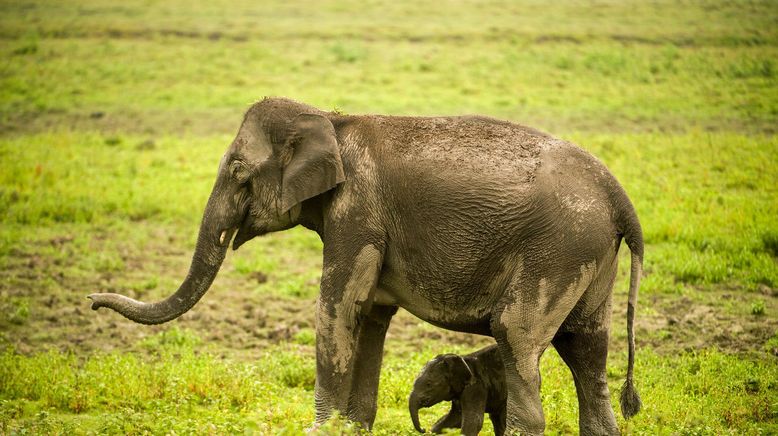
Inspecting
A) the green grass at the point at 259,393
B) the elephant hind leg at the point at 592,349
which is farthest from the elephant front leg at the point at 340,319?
the elephant hind leg at the point at 592,349

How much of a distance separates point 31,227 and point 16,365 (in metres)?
6.51

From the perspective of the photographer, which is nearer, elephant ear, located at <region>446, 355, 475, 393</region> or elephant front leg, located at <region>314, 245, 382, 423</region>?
elephant front leg, located at <region>314, 245, 382, 423</region>

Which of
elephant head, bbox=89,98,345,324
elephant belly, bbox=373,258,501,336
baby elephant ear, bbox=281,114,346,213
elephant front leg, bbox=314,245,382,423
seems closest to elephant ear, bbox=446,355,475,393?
elephant belly, bbox=373,258,501,336

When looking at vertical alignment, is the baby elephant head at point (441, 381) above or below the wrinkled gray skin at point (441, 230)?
below

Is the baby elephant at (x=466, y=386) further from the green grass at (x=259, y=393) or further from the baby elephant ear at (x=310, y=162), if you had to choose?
the baby elephant ear at (x=310, y=162)

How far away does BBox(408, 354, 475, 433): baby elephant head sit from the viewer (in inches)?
343

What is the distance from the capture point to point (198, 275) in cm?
826

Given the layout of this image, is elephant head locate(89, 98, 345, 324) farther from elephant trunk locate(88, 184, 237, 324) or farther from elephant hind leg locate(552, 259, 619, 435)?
elephant hind leg locate(552, 259, 619, 435)

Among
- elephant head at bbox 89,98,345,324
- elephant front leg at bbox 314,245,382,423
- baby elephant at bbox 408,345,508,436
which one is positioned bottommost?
baby elephant at bbox 408,345,508,436

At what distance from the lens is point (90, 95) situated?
28312 mm

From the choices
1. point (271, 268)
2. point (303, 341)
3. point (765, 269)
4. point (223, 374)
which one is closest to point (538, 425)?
point (223, 374)

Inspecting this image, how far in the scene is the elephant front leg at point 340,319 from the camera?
25.3 ft

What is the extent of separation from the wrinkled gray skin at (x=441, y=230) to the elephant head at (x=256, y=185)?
11 mm

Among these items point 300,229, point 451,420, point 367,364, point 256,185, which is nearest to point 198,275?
point 256,185
